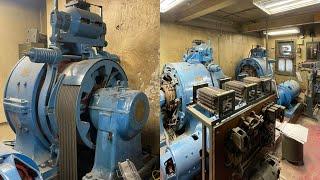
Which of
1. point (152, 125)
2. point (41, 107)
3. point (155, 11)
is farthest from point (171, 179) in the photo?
point (155, 11)

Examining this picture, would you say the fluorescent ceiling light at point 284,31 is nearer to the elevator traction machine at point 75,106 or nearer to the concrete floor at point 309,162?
the concrete floor at point 309,162

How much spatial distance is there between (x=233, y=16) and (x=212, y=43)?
0.52 feet

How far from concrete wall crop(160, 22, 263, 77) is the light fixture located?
0.14m

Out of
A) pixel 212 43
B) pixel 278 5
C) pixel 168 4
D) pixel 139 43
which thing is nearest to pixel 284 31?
pixel 278 5

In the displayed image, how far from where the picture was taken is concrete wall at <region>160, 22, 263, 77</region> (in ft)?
3.41

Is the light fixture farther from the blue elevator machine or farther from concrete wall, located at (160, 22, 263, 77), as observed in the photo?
the blue elevator machine

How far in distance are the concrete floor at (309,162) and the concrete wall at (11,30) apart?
3.42 metres

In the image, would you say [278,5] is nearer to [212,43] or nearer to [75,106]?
[212,43]

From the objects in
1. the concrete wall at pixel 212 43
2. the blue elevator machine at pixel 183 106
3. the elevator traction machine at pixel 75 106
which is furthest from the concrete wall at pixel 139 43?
the concrete wall at pixel 212 43

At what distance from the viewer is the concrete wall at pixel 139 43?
2174mm

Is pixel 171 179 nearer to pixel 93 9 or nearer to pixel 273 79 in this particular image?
pixel 273 79

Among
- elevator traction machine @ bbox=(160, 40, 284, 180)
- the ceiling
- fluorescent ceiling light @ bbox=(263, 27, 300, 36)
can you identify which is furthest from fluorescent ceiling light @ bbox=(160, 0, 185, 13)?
fluorescent ceiling light @ bbox=(263, 27, 300, 36)

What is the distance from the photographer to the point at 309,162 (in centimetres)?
209

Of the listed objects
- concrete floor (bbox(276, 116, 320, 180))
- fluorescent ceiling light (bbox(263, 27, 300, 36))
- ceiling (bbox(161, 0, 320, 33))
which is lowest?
concrete floor (bbox(276, 116, 320, 180))
